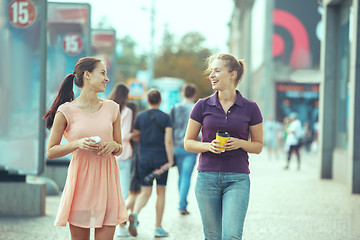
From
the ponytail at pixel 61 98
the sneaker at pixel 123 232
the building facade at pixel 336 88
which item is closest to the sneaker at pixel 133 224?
the sneaker at pixel 123 232

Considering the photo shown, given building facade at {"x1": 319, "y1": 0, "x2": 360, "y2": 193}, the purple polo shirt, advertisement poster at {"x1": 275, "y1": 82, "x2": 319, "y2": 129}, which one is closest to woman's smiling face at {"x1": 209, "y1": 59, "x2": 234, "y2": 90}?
the purple polo shirt

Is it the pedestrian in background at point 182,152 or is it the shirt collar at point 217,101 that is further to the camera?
the pedestrian in background at point 182,152

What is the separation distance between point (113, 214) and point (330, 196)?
823 centimetres

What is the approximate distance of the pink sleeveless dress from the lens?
4246mm

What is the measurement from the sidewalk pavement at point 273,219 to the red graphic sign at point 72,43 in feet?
11.9

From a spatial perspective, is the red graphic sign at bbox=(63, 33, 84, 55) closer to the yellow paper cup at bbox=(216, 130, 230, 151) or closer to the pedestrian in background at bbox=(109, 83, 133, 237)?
the pedestrian in background at bbox=(109, 83, 133, 237)

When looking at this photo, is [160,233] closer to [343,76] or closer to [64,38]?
[64,38]

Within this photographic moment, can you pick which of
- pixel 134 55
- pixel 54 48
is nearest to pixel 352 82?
pixel 54 48

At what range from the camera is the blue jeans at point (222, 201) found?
4355 mm

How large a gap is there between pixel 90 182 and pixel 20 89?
5.06m

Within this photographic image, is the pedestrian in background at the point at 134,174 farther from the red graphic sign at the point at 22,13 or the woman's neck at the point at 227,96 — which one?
the woman's neck at the point at 227,96

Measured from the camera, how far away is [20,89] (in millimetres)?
8969

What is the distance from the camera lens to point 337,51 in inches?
630

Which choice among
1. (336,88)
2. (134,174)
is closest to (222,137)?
(134,174)
